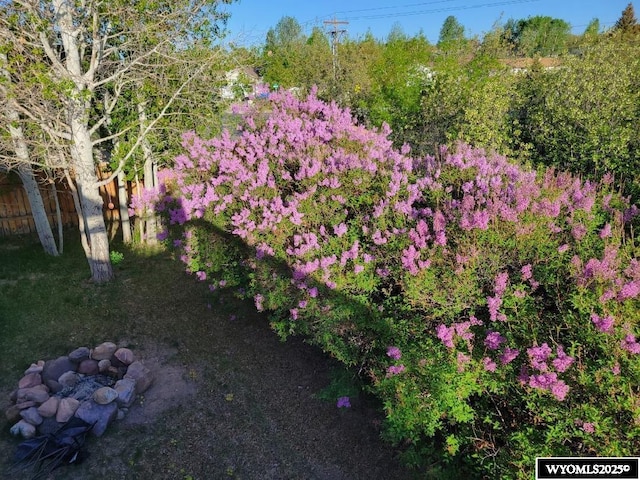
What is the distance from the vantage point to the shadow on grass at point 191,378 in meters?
3.62

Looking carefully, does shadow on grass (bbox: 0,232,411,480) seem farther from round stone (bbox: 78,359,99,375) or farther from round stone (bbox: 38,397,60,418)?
round stone (bbox: 78,359,99,375)

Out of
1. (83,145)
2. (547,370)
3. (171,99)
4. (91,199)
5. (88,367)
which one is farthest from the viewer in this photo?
(91,199)

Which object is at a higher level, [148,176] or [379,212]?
[148,176]

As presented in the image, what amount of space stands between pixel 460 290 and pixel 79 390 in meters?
3.90

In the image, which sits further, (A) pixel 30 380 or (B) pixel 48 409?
(A) pixel 30 380

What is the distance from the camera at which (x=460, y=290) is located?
2943 millimetres

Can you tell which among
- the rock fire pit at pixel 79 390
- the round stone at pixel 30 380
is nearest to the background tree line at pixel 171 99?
the rock fire pit at pixel 79 390

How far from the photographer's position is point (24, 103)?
17.8ft

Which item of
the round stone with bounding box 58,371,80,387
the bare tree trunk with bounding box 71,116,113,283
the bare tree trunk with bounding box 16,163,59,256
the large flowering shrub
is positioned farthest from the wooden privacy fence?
the large flowering shrub

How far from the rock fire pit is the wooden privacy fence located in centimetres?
435

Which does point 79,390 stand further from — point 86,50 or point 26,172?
point 86,50

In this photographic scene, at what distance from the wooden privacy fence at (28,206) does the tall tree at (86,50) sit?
226cm

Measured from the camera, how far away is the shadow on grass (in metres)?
3.62

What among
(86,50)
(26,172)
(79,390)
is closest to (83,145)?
(26,172)
